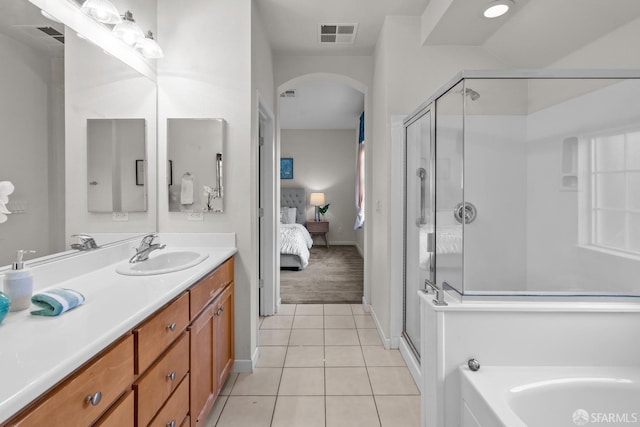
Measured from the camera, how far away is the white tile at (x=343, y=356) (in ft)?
8.30

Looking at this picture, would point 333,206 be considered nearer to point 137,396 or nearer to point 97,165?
point 97,165

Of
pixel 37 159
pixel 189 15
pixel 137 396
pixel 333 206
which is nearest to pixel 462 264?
pixel 137 396

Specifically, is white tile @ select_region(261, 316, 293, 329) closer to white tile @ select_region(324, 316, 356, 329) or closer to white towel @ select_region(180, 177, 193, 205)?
white tile @ select_region(324, 316, 356, 329)

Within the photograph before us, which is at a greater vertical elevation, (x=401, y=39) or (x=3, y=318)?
(x=401, y=39)

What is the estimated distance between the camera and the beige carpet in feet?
13.5

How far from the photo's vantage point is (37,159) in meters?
1.37

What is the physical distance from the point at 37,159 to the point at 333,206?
689 centimetres

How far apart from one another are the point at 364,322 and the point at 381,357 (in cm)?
71

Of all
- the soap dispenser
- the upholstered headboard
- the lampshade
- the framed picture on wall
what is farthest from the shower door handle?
the framed picture on wall

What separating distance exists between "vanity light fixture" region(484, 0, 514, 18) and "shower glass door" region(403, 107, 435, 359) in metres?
0.82

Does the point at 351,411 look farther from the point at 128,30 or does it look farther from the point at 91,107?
the point at 128,30

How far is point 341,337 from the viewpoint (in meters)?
2.99

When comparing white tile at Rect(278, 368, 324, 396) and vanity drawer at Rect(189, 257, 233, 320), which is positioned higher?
vanity drawer at Rect(189, 257, 233, 320)

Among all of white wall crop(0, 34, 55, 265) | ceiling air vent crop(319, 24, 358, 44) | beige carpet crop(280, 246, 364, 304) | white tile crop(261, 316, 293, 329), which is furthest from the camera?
beige carpet crop(280, 246, 364, 304)
